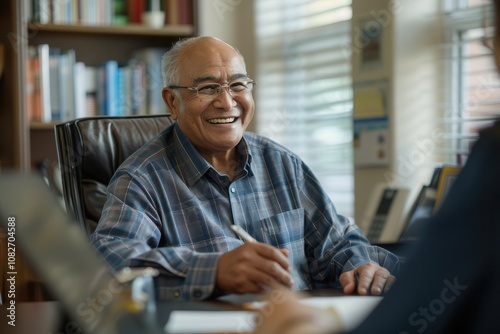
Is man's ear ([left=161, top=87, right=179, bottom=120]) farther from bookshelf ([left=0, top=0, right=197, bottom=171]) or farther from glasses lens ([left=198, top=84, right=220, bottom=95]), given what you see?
bookshelf ([left=0, top=0, right=197, bottom=171])

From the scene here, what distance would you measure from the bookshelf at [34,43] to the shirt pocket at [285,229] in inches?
60.0

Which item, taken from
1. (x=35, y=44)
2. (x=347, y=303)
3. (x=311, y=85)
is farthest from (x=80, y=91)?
(x=347, y=303)

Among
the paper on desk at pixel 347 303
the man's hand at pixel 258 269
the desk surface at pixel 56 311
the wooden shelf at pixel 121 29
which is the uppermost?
the wooden shelf at pixel 121 29

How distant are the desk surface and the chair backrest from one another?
513mm

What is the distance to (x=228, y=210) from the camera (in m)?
1.87

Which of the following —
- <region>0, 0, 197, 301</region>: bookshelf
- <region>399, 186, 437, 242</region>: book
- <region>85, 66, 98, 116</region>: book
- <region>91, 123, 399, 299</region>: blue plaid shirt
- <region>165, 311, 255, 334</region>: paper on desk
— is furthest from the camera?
<region>85, 66, 98, 116</region>: book

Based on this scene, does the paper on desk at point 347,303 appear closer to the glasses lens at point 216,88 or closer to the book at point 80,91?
the glasses lens at point 216,88

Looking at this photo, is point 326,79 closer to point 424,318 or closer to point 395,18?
point 395,18

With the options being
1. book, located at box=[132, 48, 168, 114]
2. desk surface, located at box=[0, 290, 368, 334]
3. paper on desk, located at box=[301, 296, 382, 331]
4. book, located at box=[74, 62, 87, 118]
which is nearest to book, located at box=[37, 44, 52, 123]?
book, located at box=[74, 62, 87, 118]

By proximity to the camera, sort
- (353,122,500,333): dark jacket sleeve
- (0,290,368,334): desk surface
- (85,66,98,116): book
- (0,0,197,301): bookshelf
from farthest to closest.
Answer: (85,66,98,116): book
(0,0,197,301): bookshelf
(0,290,368,334): desk surface
(353,122,500,333): dark jacket sleeve

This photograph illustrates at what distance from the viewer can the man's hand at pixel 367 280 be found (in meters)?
1.50

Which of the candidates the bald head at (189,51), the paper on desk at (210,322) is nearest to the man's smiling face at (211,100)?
the bald head at (189,51)

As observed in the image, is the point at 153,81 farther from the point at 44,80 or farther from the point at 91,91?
the point at 44,80

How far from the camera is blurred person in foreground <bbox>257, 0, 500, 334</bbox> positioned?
0.62 meters
